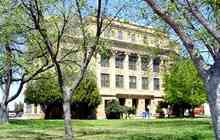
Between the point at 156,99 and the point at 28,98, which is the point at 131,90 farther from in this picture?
the point at 28,98

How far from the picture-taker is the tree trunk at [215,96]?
982 centimetres

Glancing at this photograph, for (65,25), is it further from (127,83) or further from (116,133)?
(127,83)

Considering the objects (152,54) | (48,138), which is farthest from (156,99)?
(48,138)

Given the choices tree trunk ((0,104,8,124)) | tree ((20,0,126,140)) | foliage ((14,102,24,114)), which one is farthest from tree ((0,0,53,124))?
foliage ((14,102,24,114))

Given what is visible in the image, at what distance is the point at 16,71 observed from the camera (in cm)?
3984

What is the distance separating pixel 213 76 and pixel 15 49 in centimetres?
2885

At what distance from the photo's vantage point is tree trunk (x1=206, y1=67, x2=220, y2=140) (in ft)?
32.2

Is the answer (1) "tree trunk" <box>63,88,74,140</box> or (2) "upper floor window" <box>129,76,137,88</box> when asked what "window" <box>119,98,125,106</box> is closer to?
(2) "upper floor window" <box>129,76,137,88</box>

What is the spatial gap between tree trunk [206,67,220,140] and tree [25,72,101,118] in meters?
55.6

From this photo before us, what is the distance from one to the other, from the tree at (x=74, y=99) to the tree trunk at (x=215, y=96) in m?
55.6

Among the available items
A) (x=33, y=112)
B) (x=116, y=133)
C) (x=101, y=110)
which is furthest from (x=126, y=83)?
(x=116, y=133)

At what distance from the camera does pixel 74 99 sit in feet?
227

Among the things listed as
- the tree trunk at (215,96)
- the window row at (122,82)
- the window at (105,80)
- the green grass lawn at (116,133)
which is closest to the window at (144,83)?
the window row at (122,82)

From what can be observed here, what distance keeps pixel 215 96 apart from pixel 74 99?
196 ft
